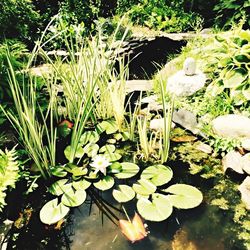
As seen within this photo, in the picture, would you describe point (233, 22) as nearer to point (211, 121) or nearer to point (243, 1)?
point (243, 1)

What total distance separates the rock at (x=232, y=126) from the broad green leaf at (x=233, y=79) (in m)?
0.41

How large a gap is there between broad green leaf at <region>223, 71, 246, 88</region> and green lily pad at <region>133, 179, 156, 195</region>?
1.50m

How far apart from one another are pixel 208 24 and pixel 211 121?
3.49 meters

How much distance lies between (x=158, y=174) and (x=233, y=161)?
0.70 m

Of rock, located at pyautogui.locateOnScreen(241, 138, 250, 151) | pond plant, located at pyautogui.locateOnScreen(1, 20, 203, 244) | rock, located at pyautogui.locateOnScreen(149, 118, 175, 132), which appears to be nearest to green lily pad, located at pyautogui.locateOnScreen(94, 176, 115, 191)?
pond plant, located at pyautogui.locateOnScreen(1, 20, 203, 244)

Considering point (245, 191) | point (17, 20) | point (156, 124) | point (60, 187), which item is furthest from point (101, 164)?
point (17, 20)

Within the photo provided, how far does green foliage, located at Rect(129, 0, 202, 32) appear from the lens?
19.7 ft

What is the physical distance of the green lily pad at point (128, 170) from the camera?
2820mm

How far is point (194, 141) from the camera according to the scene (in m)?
3.36

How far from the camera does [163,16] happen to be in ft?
20.6

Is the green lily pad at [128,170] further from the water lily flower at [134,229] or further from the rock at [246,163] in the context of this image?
the rock at [246,163]

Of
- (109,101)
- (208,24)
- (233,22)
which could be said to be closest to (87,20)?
(208,24)

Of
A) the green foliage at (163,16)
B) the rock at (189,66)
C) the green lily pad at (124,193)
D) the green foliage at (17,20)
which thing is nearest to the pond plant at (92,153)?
the green lily pad at (124,193)

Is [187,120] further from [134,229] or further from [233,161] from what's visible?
[134,229]
